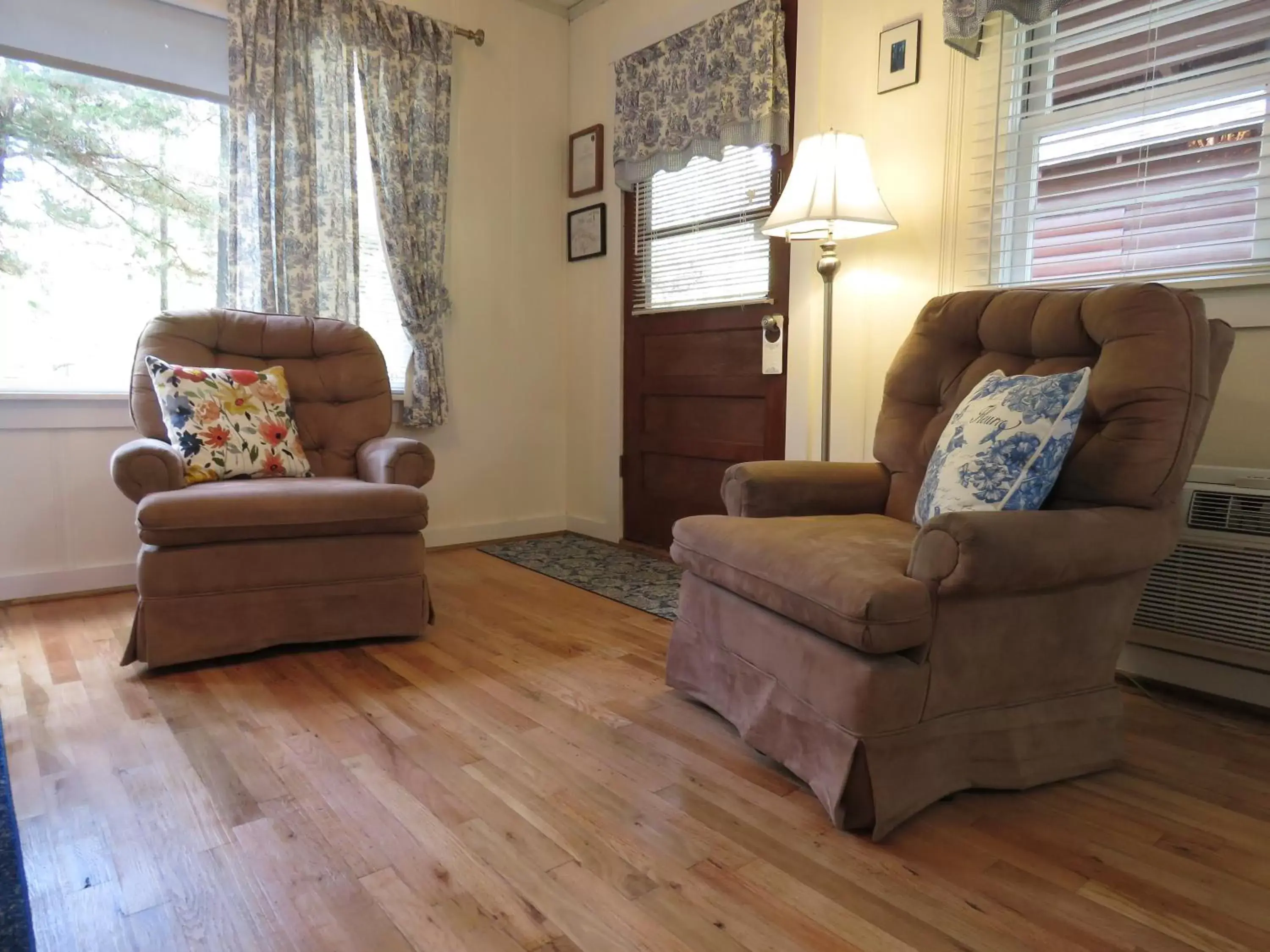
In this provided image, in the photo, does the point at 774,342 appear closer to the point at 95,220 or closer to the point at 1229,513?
the point at 1229,513

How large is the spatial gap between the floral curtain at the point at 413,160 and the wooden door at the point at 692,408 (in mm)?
931

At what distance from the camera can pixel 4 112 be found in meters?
2.80

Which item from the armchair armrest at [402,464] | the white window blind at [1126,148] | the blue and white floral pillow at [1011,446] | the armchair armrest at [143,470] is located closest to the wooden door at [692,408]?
the white window blind at [1126,148]

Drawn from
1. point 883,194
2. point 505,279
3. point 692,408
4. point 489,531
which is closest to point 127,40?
point 505,279

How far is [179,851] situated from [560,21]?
4.07m

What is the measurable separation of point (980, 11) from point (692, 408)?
72.6 inches

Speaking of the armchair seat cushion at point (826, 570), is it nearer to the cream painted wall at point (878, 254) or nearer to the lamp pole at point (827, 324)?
the lamp pole at point (827, 324)

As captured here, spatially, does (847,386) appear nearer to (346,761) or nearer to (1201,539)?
(1201,539)

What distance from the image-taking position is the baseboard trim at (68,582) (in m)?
2.88

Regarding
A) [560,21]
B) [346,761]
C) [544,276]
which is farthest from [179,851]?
[560,21]

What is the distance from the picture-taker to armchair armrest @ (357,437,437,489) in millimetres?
2572

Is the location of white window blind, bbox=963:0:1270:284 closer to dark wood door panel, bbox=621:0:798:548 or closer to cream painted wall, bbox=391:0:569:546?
dark wood door panel, bbox=621:0:798:548

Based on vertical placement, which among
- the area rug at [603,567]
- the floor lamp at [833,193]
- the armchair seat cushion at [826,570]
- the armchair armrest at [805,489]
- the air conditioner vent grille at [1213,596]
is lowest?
the area rug at [603,567]

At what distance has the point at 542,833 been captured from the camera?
146 cm
